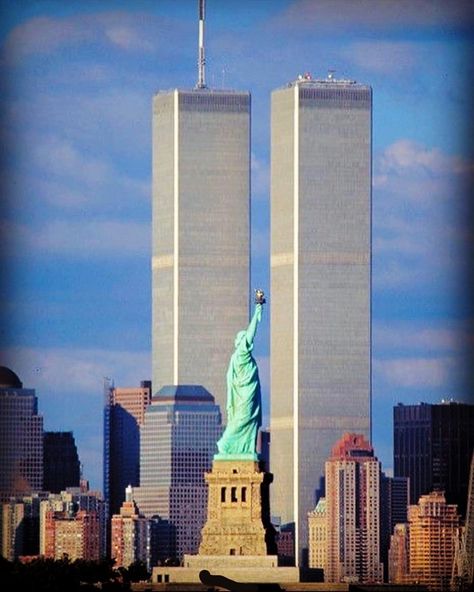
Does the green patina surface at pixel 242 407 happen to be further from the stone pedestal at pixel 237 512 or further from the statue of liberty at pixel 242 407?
the stone pedestal at pixel 237 512

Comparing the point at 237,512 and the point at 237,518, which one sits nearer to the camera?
the point at 237,518

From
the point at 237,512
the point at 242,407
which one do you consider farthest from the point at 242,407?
the point at 237,512

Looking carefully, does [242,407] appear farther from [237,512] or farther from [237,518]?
[237,518]

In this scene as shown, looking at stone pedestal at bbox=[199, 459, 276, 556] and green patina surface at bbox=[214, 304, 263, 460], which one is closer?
stone pedestal at bbox=[199, 459, 276, 556]

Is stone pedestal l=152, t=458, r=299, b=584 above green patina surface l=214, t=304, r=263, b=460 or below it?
below

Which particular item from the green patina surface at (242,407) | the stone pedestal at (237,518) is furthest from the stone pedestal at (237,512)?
the green patina surface at (242,407)

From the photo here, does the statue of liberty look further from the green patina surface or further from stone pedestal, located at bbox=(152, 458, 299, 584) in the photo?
stone pedestal, located at bbox=(152, 458, 299, 584)

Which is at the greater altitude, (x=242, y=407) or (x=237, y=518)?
(x=242, y=407)

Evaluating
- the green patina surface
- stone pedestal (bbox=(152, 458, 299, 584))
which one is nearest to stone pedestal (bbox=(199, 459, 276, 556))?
stone pedestal (bbox=(152, 458, 299, 584))

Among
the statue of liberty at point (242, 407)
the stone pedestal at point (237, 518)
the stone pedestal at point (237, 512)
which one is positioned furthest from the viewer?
the statue of liberty at point (242, 407)
